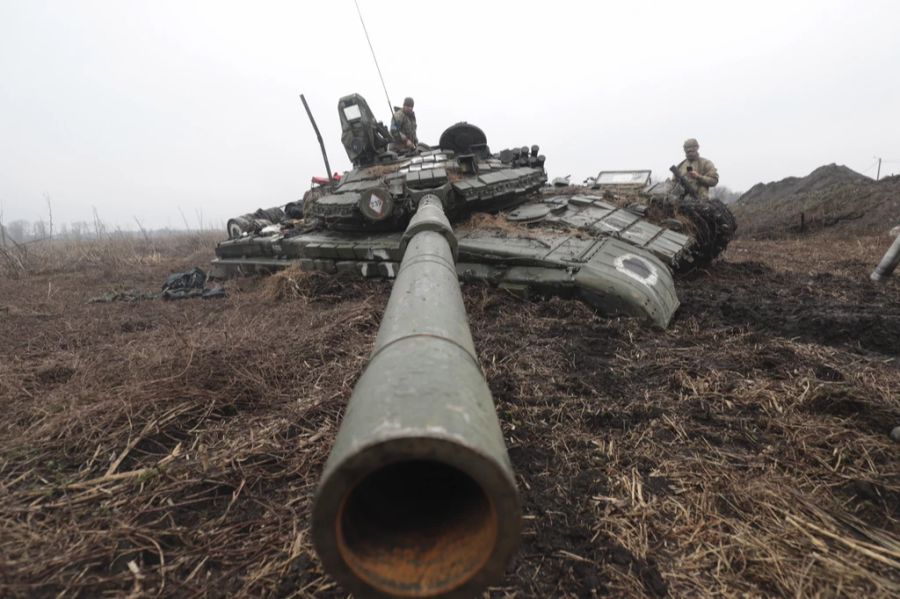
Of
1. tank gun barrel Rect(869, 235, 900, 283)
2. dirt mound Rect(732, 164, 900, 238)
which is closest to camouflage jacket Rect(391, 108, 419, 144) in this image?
tank gun barrel Rect(869, 235, 900, 283)

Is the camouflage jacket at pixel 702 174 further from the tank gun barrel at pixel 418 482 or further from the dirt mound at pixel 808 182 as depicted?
the dirt mound at pixel 808 182

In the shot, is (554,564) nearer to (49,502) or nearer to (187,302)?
(49,502)

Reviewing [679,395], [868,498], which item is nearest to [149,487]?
[679,395]

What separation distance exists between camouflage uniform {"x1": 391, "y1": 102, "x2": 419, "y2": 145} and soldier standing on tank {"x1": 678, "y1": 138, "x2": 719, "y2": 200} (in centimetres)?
500

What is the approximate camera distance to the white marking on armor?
472cm

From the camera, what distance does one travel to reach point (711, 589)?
5.50 feet

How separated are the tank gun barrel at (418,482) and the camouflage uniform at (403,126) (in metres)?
7.64

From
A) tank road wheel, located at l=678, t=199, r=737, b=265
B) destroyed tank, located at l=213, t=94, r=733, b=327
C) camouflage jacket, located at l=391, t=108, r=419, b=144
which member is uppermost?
camouflage jacket, located at l=391, t=108, r=419, b=144

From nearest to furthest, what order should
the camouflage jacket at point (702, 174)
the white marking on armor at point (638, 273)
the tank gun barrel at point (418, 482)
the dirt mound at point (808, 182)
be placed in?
the tank gun barrel at point (418, 482) < the white marking on armor at point (638, 273) < the camouflage jacket at point (702, 174) < the dirt mound at point (808, 182)

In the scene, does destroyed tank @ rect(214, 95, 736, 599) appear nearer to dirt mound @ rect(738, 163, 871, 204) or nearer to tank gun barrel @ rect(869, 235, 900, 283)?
tank gun barrel @ rect(869, 235, 900, 283)

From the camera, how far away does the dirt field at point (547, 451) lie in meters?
1.77

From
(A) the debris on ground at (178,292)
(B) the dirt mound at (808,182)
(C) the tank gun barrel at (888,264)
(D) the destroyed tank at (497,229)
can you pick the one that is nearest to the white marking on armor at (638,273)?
(D) the destroyed tank at (497,229)

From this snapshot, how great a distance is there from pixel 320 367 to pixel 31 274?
11.4 m

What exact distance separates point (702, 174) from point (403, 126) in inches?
227
